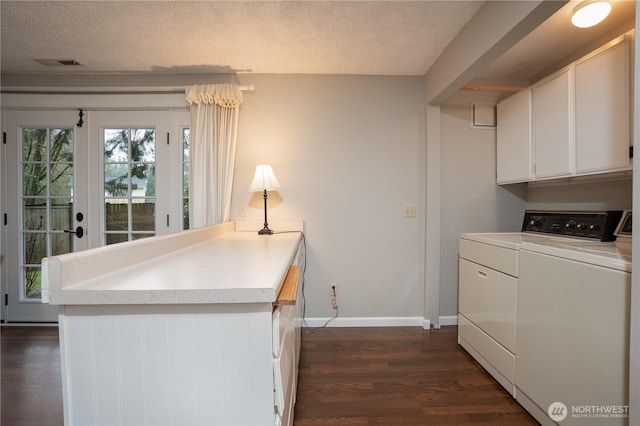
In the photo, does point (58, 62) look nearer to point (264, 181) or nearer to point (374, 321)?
point (264, 181)

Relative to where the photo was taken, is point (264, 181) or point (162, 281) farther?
point (264, 181)

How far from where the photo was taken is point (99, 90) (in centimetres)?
243

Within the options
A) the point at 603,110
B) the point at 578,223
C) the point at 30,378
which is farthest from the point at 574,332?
the point at 30,378

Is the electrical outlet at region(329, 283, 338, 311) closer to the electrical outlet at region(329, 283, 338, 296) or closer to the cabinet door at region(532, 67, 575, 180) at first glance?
the electrical outlet at region(329, 283, 338, 296)

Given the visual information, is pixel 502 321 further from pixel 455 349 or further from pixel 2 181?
pixel 2 181

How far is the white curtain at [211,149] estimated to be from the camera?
7.76 ft

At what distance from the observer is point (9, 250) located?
2523 mm

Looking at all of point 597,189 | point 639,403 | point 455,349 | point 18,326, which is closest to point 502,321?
point 455,349

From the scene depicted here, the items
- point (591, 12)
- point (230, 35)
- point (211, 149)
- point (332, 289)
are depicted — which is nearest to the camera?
point (591, 12)

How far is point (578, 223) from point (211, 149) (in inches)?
105

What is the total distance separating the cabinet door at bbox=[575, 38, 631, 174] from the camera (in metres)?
1.43

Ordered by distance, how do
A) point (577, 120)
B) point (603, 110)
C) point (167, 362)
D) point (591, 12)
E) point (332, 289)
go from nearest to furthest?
point (167, 362), point (591, 12), point (603, 110), point (577, 120), point (332, 289)

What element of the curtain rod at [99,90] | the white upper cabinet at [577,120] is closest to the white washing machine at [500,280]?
the white upper cabinet at [577,120]

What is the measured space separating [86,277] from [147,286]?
0.23m
